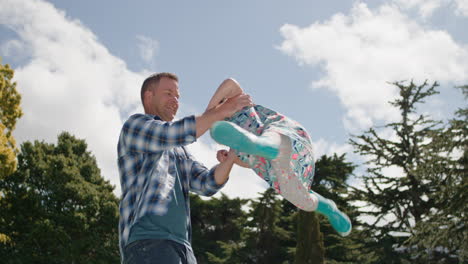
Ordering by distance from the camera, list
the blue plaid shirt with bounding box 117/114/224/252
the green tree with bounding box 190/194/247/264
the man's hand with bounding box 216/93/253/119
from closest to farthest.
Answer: the blue plaid shirt with bounding box 117/114/224/252 < the man's hand with bounding box 216/93/253/119 < the green tree with bounding box 190/194/247/264

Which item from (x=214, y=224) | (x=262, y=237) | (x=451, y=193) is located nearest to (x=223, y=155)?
(x=451, y=193)

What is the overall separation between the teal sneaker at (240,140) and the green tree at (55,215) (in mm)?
20119

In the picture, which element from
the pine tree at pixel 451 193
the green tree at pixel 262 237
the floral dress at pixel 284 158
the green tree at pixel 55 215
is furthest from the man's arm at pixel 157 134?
the green tree at pixel 55 215

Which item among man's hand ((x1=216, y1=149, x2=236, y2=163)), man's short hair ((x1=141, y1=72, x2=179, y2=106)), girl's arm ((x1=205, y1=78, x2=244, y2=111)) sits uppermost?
man's short hair ((x1=141, y1=72, x2=179, y2=106))

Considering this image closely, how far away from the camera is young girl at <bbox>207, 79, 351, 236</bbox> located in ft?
Result: 7.38

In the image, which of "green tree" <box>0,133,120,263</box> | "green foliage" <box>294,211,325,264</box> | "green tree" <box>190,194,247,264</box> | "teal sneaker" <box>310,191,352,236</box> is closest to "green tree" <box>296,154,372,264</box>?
"green foliage" <box>294,211,325,264</box>

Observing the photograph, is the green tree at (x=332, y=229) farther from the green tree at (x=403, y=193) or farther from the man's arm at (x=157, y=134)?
the man's arm at (x=157, y=134)

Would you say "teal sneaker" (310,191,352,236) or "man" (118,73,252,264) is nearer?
"man" (118,73,252,264)

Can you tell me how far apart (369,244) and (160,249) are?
1544cm

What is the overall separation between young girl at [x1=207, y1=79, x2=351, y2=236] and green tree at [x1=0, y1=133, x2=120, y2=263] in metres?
19.8

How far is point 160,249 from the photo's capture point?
192 cm

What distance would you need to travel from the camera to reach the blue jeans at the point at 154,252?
1.90m

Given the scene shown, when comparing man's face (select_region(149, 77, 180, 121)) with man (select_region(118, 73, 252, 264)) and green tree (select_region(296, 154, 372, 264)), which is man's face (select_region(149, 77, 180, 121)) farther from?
green tree (select_region(296, 154, 372, 264))

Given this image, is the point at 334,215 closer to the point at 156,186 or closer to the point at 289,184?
the point at 289,184
